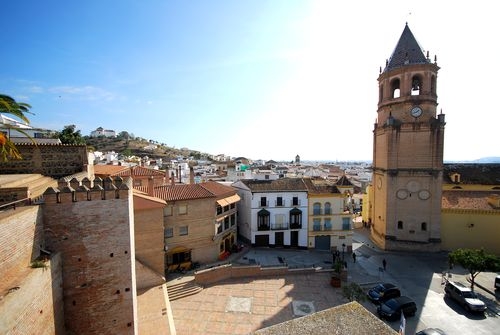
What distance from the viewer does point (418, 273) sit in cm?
2105

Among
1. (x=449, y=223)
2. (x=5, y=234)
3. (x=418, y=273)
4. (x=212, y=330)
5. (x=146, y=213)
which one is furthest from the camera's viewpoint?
(x=449, y=223)

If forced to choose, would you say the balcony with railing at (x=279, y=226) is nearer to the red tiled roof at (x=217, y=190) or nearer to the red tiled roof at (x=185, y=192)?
the red tiled roof at (x=217, y=190)

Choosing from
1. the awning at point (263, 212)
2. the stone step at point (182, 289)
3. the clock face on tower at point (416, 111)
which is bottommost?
the stone step at point (182, 289)

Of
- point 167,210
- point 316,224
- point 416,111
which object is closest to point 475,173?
point 416,111

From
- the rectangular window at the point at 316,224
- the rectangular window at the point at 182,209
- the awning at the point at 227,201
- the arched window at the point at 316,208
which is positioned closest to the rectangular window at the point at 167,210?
the rectangular window at the point at 182,209

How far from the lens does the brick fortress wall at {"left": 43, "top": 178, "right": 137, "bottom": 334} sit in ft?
28.3

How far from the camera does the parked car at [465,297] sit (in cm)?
1556

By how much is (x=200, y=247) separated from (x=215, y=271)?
314cm

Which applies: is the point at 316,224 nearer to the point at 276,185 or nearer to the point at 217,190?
the point at 276,185

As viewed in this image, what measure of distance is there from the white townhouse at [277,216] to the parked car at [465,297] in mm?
12035

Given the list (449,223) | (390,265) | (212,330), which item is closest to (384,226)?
(390,265)

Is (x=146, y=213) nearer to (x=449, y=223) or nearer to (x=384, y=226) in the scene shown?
(x=384, y=226)

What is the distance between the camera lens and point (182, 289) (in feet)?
58.0

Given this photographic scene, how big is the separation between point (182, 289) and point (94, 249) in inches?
409
